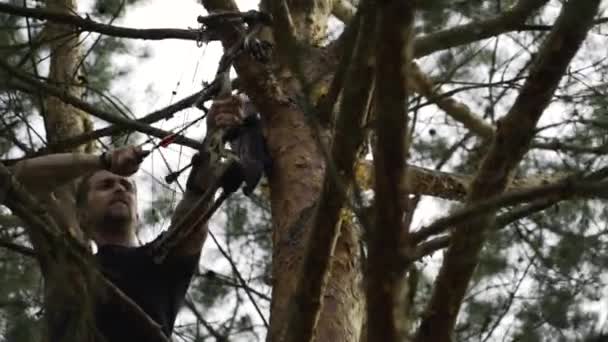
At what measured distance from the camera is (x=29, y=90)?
12.2 feet

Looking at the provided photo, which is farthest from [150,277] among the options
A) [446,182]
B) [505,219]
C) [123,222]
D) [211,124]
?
[505,219]

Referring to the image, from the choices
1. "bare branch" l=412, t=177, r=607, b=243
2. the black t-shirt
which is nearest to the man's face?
the black t-shirt

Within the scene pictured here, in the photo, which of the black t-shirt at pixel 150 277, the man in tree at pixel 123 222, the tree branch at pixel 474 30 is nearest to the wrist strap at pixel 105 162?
the man in tree at pixel 123 222

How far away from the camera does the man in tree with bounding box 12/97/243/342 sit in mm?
3297

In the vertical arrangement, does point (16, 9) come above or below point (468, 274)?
above

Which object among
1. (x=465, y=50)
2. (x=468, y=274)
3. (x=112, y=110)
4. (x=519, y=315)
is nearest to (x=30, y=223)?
(x=468, y=274)

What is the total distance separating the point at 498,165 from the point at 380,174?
418 millimetres

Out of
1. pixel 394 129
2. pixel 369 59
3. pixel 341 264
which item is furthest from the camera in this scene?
pixel 341 264

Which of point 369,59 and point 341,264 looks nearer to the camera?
point 369,59

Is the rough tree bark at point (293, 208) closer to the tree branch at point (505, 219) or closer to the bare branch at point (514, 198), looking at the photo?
the tree branch at point (505, 219)

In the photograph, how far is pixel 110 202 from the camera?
13.2 feet

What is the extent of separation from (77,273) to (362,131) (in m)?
0.76

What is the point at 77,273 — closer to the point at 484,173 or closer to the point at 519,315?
the point at 484,173

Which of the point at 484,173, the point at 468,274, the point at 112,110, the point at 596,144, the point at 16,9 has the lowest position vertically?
the point at 468,274
